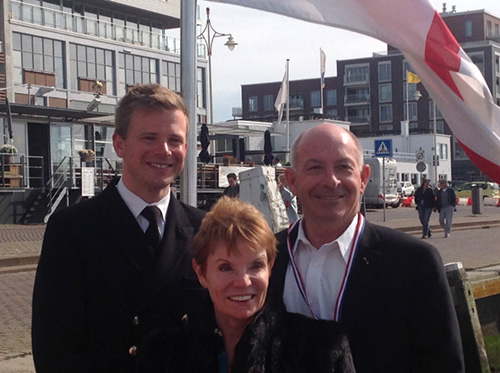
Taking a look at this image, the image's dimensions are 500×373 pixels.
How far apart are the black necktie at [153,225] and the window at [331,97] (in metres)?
102

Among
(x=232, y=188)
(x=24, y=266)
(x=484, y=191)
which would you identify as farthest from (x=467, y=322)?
(x=484, y=191)

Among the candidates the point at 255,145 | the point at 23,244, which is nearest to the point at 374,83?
the point at 255,145

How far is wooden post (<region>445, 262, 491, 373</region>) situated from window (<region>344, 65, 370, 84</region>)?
317 ft

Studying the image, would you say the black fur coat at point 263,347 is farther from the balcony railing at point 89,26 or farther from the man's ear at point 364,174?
the balcony railing at point 89,26

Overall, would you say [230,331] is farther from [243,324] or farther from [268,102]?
[268,102]

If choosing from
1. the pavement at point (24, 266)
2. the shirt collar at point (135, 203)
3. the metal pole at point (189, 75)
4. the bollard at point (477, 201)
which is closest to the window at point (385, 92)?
the bollard at point (477, 201)

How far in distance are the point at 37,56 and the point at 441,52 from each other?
134 ft

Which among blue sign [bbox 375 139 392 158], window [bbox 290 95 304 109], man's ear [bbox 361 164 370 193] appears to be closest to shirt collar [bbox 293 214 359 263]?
man's ear [bbox 361 164 370 193]

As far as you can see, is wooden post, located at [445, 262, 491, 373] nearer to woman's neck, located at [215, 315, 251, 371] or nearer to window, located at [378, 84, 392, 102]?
woman's neck, located at [215, 315, 251, 371]

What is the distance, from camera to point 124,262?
3.04m

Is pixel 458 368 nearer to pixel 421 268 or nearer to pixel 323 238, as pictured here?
pixel 421 268

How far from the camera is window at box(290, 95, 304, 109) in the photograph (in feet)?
353

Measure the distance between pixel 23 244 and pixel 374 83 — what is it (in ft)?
274

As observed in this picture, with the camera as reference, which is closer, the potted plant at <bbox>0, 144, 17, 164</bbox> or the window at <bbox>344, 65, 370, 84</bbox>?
the potted plant at <bbox>0, 144, 17, 164</bbox>
